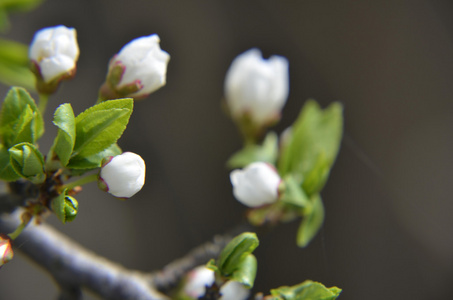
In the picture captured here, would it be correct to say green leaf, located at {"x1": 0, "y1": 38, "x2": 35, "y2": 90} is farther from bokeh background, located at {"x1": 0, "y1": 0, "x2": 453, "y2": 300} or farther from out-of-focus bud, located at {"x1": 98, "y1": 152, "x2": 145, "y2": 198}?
bokeh background, located at {"x1": 0, "y1": 0, "x2": 453, "y2": 300}

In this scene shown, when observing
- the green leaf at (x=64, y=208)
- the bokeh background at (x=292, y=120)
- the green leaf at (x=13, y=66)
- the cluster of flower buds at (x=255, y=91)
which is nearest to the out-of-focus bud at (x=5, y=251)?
the green leaf at (x=64, y=208)

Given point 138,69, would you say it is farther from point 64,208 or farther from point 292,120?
point 292,120

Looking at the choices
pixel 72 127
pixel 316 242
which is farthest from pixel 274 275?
pixel 72 127

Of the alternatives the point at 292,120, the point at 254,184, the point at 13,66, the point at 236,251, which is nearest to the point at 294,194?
the point at 254,184

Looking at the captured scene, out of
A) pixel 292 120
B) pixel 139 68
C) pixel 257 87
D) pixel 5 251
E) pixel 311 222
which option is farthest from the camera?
pixel 292 120

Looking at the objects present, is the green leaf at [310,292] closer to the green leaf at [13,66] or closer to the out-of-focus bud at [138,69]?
the out-of-focus bud at [138,69]

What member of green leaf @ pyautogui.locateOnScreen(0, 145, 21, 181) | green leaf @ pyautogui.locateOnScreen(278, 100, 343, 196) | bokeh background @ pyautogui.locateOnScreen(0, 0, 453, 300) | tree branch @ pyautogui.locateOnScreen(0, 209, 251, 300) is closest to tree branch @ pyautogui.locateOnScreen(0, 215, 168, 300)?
A: tree branch @ pyautogui.locateOnScreen(0, 209, 251, 300)

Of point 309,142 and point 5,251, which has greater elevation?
point 309,142
